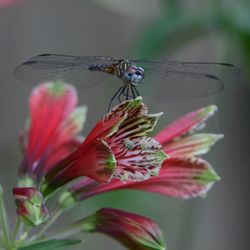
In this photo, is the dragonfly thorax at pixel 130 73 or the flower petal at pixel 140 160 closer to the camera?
the flower petal at pixel 140 160

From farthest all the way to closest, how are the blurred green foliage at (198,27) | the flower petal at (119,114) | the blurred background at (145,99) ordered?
the blurred background at (145,99)
the blurred green foliage at (198,27)
the flower petal at (119,114)

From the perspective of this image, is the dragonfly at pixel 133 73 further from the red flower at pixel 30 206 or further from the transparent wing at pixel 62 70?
the red flower at pixel 30 206

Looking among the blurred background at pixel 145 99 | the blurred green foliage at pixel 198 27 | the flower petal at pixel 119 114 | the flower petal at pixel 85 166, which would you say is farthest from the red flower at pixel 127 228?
the blurred background at pixel 145 99

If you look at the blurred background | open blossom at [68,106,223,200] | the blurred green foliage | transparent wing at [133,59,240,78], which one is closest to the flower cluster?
open blossom at [68,106,223,200]

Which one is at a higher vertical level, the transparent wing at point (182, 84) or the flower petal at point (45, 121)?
the transparent wing at point (182, 84)

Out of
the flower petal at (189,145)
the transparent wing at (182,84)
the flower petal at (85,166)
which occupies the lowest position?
the flower petal at (85,166)

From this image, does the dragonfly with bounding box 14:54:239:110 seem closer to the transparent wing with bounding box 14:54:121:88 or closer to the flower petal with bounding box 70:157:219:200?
the transparent wing with bounding box 14:54:121:88

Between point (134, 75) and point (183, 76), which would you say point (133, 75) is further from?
point (183, 76)
